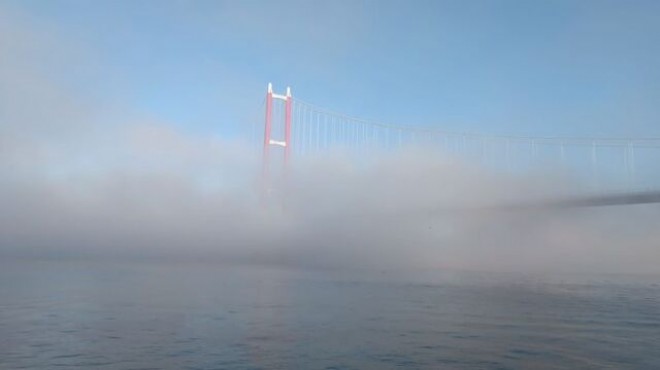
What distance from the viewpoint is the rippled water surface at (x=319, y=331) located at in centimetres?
854

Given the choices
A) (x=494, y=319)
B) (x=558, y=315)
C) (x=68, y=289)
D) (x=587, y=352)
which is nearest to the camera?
(x=587, y=352)

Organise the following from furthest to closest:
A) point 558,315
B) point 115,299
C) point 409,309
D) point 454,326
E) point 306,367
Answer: point 115,299 < point 409,309 < point 558,315 < point 454,326 < point 306,367

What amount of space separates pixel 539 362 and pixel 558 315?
6241 mm

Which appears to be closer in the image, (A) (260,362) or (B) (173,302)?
(A) (260,362)

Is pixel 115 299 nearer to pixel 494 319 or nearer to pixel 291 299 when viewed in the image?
pixel 291 299

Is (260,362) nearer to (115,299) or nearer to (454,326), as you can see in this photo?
(454,326)

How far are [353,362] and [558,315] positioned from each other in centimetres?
750

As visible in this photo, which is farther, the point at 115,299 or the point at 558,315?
the point at 115,299

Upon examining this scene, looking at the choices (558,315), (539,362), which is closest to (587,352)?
(539,362)

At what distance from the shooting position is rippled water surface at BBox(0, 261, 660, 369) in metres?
8.54

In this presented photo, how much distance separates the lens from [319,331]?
11344 millimetres

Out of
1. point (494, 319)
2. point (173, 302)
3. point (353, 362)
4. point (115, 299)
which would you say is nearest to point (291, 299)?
point (173, 302)

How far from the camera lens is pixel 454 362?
28.0ft

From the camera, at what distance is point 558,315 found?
14430mm
